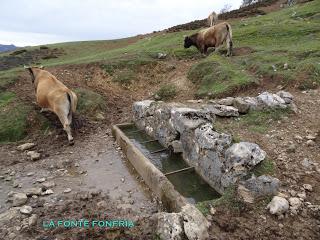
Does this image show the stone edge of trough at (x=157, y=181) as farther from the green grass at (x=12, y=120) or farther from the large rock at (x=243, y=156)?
the green grass at (x=12, y=120)

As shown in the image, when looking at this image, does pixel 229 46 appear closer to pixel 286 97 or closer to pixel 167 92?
pixel 167 92

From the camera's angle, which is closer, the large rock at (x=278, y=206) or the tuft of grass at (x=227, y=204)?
the large rock at (x=278, y=206)

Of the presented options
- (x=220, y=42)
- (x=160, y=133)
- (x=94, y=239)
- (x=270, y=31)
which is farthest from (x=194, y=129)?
(x=270, y=31)

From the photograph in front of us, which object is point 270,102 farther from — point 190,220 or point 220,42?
point 220,42

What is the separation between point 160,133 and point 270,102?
3018 millimetres

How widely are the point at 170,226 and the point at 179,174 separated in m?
2.64

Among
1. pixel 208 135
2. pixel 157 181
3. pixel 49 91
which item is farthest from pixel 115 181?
pixel 49 91

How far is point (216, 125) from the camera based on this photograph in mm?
8203

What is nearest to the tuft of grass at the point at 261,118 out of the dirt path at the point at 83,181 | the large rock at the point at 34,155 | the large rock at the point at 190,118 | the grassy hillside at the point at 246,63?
the large rock at the point at 190,118

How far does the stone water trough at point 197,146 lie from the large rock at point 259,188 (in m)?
0.07

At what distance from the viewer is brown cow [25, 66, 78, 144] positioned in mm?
10320

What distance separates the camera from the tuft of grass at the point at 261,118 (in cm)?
822

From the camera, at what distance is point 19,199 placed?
7074mm

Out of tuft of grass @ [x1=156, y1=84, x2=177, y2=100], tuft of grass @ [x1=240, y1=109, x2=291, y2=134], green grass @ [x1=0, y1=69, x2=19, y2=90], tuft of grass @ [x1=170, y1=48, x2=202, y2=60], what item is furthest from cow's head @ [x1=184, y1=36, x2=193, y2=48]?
tuft of grass @ [x1=240, y1=109, x2=291, y2=134]
